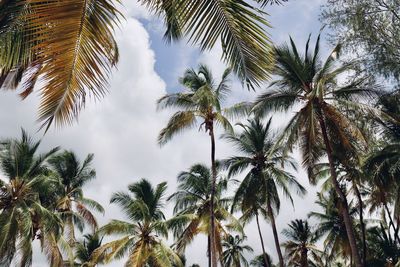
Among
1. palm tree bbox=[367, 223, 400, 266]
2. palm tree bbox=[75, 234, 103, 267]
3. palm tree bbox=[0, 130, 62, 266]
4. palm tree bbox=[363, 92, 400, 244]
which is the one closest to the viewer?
palm tree bbox=[0, 130, 62, 266]

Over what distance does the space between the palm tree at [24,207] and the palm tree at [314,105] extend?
11085mm

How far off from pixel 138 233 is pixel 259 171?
26.7 feet

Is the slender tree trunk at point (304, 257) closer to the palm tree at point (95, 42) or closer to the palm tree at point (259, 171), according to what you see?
the palm tree at point (259, 171)

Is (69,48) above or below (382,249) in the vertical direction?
below

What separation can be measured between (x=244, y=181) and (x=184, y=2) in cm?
2243

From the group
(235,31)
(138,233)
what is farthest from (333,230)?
(235,31)

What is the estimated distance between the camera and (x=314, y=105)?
19609mm

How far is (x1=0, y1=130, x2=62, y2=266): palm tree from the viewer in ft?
59.4

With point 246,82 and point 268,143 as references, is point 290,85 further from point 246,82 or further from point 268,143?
point 246,82

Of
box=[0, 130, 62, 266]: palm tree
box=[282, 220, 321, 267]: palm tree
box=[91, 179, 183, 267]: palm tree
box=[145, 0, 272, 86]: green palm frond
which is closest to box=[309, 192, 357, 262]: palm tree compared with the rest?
box=[282, 220, 321, 267]: palm tree

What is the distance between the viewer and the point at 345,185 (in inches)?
1131

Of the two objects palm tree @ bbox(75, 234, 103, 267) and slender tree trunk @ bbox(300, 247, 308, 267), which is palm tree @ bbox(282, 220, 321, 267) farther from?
palm tree @ bbox(75, 234, 103, 267)

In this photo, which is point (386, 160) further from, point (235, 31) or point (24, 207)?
point (235, 31)

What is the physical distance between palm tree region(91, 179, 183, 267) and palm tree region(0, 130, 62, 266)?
431 centimetres
